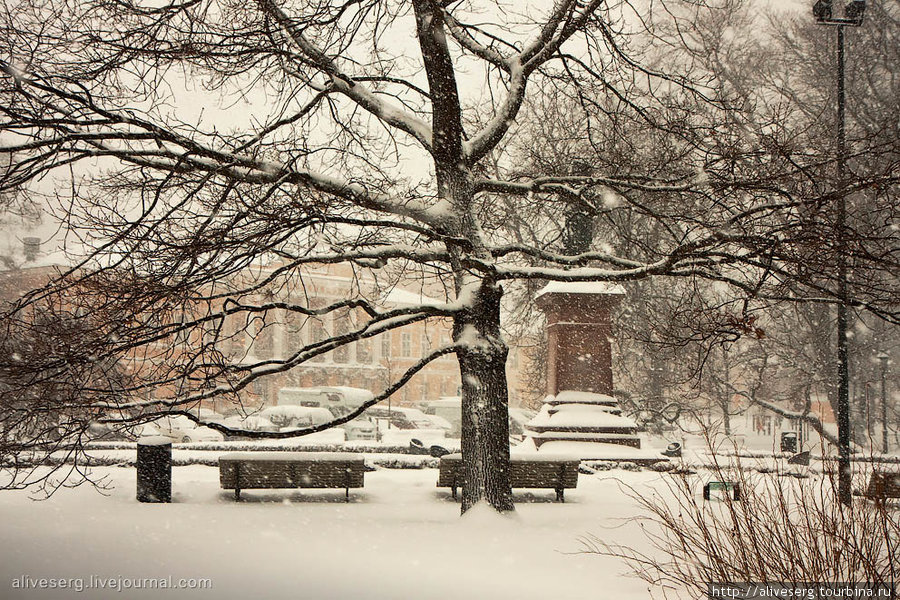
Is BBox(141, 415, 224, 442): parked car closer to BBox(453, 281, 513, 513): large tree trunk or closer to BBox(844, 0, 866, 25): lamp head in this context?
BBox(453, 281, 513, 513): large tree trunk

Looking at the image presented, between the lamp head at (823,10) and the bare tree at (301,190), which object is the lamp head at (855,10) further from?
the bare tree at (301,190)

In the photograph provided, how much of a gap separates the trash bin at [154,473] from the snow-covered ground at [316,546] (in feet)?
0.87

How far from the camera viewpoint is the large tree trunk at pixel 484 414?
846 centimetres

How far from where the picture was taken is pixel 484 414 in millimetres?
8516

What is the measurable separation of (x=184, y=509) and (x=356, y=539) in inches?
130

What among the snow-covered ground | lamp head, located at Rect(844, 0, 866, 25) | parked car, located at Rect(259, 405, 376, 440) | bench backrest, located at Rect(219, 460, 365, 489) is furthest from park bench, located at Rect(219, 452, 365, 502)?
parked car, located at Rect(259, 405, 376, 440)

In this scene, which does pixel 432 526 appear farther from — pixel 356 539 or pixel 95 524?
pixel 95 524

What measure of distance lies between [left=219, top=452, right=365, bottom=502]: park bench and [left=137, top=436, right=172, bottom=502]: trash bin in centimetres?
82

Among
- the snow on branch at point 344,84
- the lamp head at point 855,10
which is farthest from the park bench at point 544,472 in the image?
the lamp head at point 855,10

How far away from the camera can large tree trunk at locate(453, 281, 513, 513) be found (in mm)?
8461

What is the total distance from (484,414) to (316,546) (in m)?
2.48

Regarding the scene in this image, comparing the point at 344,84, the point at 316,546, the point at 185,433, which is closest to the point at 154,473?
the point at 316,546

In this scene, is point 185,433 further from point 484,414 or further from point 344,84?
point 344,84

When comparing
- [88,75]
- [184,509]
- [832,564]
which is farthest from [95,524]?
[832,564]
